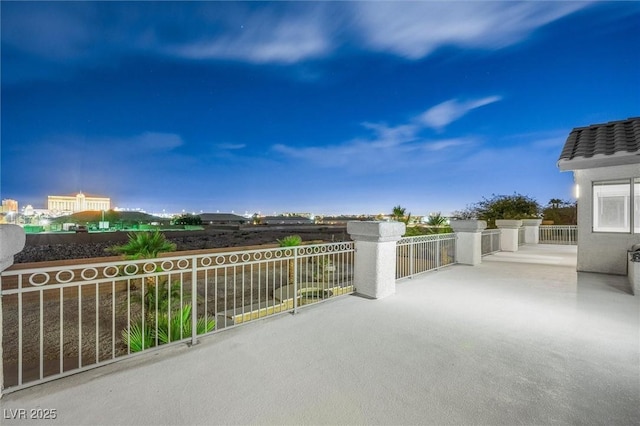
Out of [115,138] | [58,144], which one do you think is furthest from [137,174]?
[58,144]

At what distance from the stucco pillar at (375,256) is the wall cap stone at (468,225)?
15.0ft

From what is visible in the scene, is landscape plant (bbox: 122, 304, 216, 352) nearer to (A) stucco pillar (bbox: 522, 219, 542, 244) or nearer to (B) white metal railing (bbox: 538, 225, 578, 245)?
(A) stucco pillar (bbox: 522, 219, 542, 244)

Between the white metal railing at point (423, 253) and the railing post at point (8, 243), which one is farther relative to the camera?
the white metal railing at point (423, 253)

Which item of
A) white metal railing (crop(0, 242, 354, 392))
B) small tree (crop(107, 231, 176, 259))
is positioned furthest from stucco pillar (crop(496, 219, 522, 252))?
small tree (crop(107, 231, 176, 259))

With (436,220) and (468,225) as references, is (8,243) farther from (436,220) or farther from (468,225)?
(436,220)

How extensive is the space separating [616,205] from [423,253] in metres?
5.35

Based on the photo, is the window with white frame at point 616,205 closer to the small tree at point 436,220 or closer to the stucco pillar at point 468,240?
the stucco pillar at point 468,240

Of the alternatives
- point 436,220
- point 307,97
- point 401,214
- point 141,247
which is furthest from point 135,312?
point 307,97

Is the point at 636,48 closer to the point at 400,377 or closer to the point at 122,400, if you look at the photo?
the point at 400,377

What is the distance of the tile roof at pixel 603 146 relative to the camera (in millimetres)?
6664

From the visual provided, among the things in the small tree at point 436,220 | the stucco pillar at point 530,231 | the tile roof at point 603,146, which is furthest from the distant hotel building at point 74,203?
the tile roof at point 603,146

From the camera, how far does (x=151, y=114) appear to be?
43875 millimetres

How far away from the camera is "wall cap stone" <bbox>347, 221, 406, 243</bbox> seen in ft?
15.8

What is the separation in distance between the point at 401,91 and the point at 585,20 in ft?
48.4
